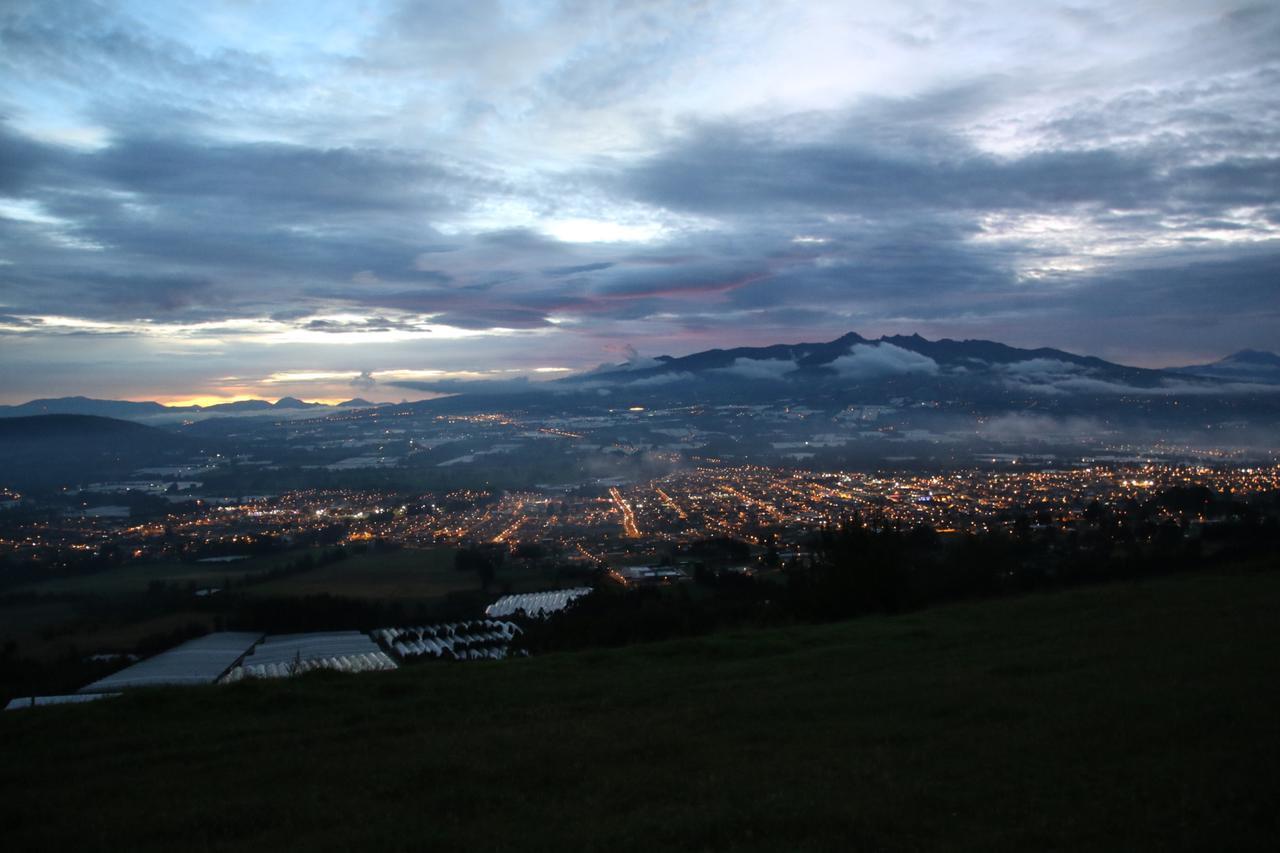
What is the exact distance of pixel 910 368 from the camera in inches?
7421

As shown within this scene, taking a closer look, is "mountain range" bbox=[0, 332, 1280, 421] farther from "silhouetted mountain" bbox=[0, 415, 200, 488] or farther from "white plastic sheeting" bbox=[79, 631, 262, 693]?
"white plastic sheeting" bbox=[79, 631, 262, 693]

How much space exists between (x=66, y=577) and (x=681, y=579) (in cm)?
2615

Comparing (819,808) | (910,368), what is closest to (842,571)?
(819,808)

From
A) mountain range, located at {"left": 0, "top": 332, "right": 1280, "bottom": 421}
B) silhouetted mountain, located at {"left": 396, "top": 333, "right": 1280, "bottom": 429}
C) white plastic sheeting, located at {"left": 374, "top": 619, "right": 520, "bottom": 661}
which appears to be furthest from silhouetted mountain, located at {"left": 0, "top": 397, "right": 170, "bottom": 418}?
white plastic sheeting, located at {"left": 374, "top": 619, "right": 520, "bottom": 661}

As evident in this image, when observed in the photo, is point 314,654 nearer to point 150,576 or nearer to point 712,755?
point 712,755

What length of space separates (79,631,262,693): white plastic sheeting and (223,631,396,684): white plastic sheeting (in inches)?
20.1

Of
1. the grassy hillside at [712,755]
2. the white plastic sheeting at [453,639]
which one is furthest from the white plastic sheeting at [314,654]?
the grassy hillside at [712,755]

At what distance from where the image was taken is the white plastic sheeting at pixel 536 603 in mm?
27938

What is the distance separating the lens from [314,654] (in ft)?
72.4

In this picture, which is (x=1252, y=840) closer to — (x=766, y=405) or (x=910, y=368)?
(x=766, y=405)

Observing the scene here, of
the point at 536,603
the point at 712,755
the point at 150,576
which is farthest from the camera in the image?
the point at 150,576

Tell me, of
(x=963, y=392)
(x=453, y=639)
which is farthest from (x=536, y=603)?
(x=963, y=392)

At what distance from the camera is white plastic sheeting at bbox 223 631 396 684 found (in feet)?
63.2

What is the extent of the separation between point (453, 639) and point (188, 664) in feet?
23.2
